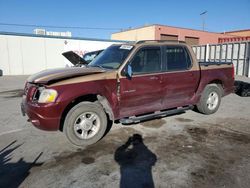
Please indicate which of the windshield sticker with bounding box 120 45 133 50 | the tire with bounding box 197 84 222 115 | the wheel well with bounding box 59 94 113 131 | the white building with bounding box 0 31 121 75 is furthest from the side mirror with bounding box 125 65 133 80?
the white building with bounding box 0 31 121 75

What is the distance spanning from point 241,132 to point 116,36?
3965 centimetres

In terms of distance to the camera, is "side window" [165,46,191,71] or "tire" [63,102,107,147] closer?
"tire" [63,102,107,147]

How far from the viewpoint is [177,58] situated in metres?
5.47

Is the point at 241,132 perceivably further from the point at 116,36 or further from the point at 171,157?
the point at 116,36

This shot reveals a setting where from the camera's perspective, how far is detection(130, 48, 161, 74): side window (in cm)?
479

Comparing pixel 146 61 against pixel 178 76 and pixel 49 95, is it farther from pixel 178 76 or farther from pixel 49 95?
pixel 49 95

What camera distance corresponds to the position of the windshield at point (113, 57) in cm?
482

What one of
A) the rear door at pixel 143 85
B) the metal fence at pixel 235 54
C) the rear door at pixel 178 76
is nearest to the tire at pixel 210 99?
the rear door at pixel 178 76

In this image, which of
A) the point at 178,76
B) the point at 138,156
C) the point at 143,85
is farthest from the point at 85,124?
the point at 178,76

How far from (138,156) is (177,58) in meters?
2.78

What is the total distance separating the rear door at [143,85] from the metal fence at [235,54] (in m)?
13.8

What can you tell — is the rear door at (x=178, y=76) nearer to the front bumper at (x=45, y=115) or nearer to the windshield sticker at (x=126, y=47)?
the windshield sticker at (x=126, y=47)

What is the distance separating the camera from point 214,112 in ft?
21.4

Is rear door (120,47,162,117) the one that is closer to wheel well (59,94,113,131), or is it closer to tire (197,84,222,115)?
wheel well (59,94,113,131)
